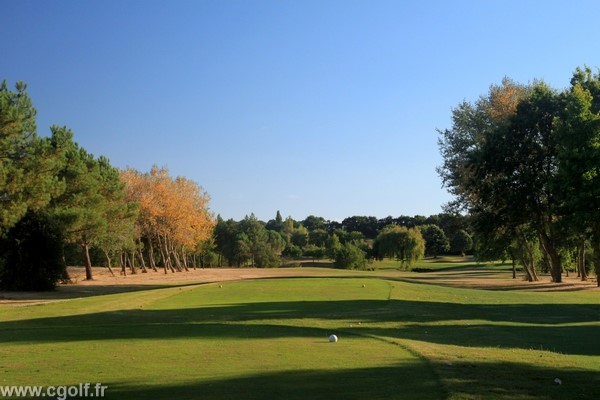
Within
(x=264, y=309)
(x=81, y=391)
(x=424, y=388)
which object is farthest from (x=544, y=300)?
(x=81, y=391)

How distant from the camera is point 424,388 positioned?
337 inches

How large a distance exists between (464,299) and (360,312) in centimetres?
1076

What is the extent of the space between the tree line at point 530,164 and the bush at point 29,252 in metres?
32.9

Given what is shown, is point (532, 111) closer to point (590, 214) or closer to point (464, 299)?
point (590, 214)

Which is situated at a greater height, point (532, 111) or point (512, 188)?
point (532, 111)

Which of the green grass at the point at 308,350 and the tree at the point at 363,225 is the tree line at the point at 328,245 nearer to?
the tree at the point at 363,225

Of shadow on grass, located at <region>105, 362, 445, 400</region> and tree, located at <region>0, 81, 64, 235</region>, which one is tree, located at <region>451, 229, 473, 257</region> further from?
shadow on grass, located at <region>105, 362, 445, 400</region>

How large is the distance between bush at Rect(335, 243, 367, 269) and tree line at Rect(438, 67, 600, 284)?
39.7 metres

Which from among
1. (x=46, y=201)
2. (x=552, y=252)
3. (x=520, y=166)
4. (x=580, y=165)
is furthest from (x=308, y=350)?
(x=552, y=252)

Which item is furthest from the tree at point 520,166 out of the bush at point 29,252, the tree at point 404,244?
the tree at point 404,244

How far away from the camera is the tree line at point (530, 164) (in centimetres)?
3006

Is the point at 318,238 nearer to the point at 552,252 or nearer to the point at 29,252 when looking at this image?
the point at 552,252

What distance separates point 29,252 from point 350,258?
59122 millimetres

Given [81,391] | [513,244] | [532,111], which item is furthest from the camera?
[513,244]
